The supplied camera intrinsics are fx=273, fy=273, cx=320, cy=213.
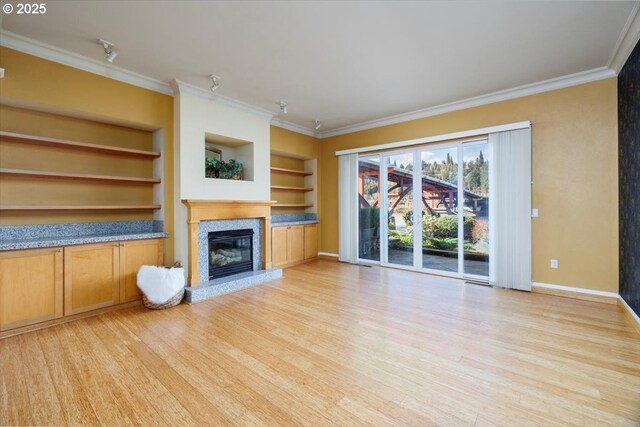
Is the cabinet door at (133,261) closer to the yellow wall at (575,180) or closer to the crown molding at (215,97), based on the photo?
the crown molding at (215,97)

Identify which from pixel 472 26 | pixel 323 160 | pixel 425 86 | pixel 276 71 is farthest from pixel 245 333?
pixel 323 160

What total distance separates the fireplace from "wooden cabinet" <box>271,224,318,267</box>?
68 cm

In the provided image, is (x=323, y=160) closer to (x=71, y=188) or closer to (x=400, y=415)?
(x=71, y=188)

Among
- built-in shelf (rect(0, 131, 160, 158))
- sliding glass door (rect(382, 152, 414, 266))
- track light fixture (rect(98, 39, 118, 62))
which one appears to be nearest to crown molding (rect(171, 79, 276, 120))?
track light fixture (rect(98, 39, 118, 62))

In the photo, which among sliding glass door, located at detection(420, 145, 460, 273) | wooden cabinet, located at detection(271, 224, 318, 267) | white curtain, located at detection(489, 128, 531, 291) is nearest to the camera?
white curtain, located at detection(489, 128, 531, 291)

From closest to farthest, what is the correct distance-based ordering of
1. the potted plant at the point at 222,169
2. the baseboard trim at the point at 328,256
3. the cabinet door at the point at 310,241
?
the potted plant at the point at 222,169 < the cabinet door at the point at 310,241 < the baseboard trim at the point at 328,256

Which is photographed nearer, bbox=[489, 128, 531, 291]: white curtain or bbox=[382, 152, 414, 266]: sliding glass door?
bbox=[489, 128, 531, 291]: white curtain

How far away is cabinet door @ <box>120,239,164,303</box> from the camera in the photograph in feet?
11.2

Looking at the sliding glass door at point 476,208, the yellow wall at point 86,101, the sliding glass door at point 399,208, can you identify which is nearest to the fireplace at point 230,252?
the yellow wall at point 86,101

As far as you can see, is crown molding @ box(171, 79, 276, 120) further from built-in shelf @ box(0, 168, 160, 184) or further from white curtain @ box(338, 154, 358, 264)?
white curtain @ box(338, 154, 358, 264)

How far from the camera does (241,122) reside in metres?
4.56

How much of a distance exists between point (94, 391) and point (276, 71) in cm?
357

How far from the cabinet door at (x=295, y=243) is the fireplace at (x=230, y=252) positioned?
1.12 m

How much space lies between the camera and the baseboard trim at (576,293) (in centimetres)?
345
